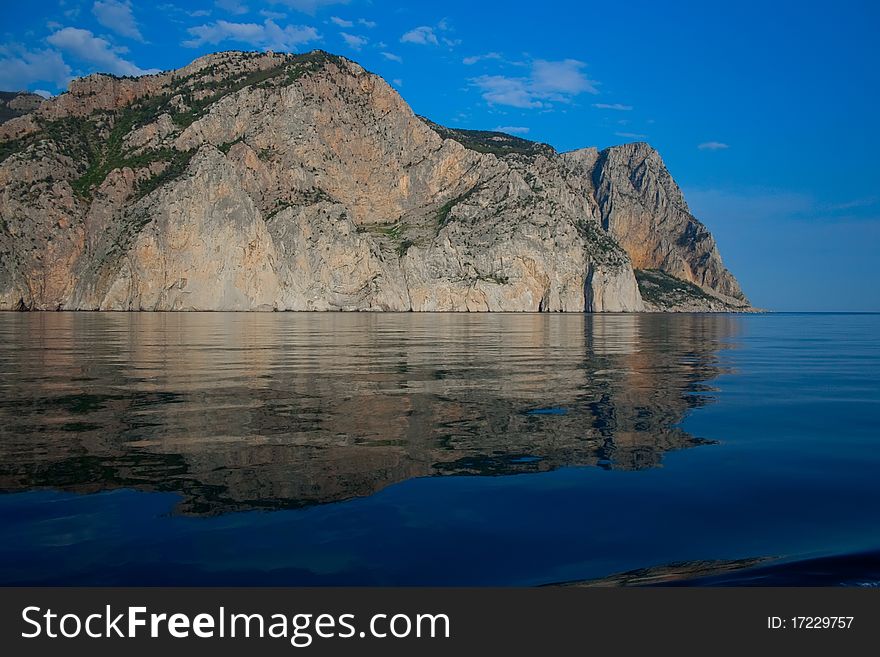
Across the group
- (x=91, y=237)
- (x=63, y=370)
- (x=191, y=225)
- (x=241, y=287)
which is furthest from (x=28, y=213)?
(x=63, y=370)

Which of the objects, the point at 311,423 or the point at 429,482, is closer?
the point at 429,482

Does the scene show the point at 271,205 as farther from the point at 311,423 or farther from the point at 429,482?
the point at 429,482

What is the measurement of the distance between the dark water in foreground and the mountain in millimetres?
125581

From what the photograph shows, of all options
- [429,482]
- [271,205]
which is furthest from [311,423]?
[271,205]

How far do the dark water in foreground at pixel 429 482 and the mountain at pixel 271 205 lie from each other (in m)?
126

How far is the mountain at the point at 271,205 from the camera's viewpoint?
13300cm

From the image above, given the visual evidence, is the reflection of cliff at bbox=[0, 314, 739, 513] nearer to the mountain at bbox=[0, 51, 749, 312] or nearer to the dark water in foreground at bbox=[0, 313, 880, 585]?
the dark water in foreground at bbox=[0, 313, 880, 585]

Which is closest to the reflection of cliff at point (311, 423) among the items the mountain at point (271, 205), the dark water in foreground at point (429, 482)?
the dark water in foreground at point (429, 482)

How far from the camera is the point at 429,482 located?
8.32 meters

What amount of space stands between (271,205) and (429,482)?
152 m

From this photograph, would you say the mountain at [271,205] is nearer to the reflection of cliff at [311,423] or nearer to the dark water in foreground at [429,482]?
the reflection of cliff at [311,423]

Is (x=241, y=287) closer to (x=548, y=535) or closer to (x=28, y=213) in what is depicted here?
(x=28, y=213)

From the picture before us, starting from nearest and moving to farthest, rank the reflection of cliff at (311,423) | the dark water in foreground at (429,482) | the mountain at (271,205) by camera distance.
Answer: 1. the dark water in foreground at (429,482)
2. the reflection of cliff at (311,423)
3. the mountain at (271,205)

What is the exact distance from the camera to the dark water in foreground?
5.66m
